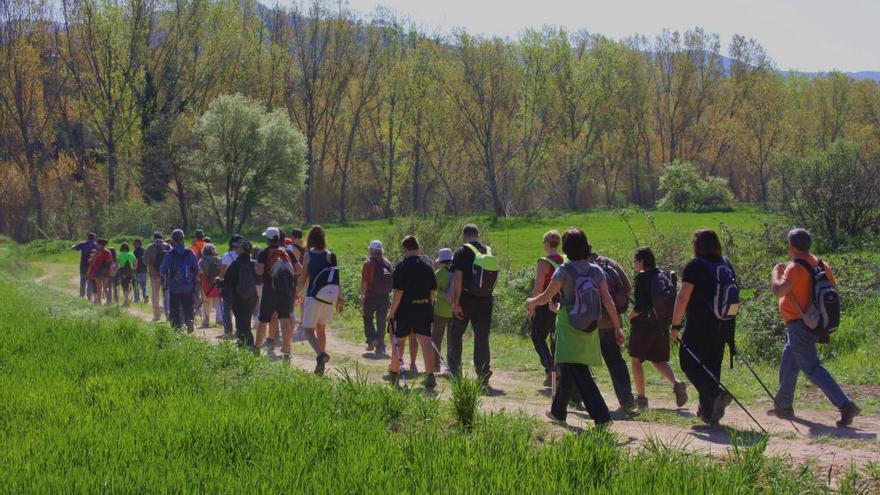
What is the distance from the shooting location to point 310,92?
205 feet

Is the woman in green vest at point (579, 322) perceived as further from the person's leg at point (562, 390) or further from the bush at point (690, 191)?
the bush at point (690, 191)

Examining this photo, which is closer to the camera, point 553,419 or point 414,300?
point 553,419

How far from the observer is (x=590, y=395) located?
7.07 metres

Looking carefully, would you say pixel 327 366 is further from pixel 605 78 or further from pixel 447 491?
pixel 605 78

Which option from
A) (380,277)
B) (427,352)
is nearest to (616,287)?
(427,352)

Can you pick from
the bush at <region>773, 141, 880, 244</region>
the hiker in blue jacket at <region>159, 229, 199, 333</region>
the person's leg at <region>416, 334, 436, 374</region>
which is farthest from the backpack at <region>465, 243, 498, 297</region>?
the bush at <region>773, 141, 880, 244</region>

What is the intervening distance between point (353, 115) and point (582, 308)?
204 feet

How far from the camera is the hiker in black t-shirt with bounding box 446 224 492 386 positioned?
10055 mm

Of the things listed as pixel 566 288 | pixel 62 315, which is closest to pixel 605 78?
pixel 62 315

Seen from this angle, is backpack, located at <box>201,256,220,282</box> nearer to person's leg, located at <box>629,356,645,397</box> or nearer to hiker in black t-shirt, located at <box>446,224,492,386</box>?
hiker in black t-shirt, located at <box>446,224,492,386</box>

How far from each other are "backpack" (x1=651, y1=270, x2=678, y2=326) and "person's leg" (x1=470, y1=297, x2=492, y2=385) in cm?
219

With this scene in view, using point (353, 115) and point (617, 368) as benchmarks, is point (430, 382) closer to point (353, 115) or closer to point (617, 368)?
point (617, 368)

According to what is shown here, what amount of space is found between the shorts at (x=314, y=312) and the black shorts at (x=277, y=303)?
1.05 metres

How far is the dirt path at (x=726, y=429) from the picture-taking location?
21.0ft
